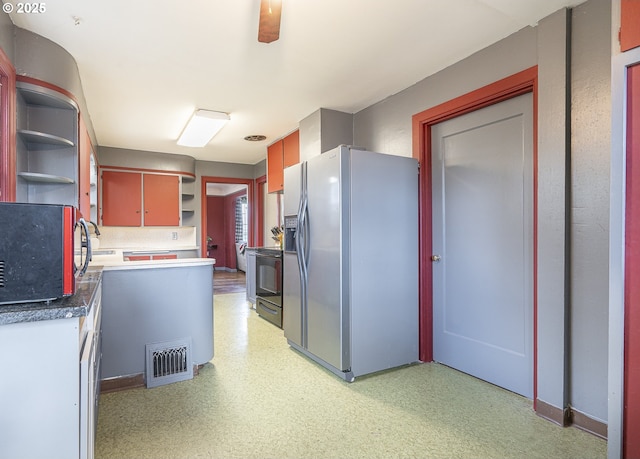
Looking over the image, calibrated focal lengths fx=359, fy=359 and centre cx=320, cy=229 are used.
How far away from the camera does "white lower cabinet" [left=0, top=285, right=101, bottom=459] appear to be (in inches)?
42.1

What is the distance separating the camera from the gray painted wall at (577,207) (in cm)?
190

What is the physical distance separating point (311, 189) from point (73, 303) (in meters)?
2.01

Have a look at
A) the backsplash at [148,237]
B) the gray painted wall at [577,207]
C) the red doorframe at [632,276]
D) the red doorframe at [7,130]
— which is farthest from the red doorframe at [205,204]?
the red doorframe at [632,276]

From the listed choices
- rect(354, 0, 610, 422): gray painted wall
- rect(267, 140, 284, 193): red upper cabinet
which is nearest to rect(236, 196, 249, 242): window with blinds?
rect(267, 140, 284, 193): red upper cabinet

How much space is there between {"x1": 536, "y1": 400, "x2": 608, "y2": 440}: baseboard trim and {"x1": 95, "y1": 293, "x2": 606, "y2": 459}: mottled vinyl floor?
0.04m

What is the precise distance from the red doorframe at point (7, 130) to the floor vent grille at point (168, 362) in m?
1.33

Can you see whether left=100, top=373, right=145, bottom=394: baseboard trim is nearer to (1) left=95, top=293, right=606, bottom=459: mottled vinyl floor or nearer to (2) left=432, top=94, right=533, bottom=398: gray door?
(1) left=95, top=293, right=606, bottom=459: mottled vinyl floor

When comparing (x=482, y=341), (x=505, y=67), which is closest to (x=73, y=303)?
(x=482, y=341)

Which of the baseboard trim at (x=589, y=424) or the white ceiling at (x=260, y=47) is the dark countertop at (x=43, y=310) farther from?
the baseboard trim at (x=589, y=424)

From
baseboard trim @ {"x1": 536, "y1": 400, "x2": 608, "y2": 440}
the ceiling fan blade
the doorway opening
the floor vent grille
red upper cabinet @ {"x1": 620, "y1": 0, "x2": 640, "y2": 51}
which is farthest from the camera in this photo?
the doorway opening

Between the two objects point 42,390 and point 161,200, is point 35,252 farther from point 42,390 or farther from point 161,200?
point 161,200

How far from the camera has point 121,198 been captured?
5.61 metres

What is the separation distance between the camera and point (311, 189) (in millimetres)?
2943

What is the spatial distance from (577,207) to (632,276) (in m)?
0.81
